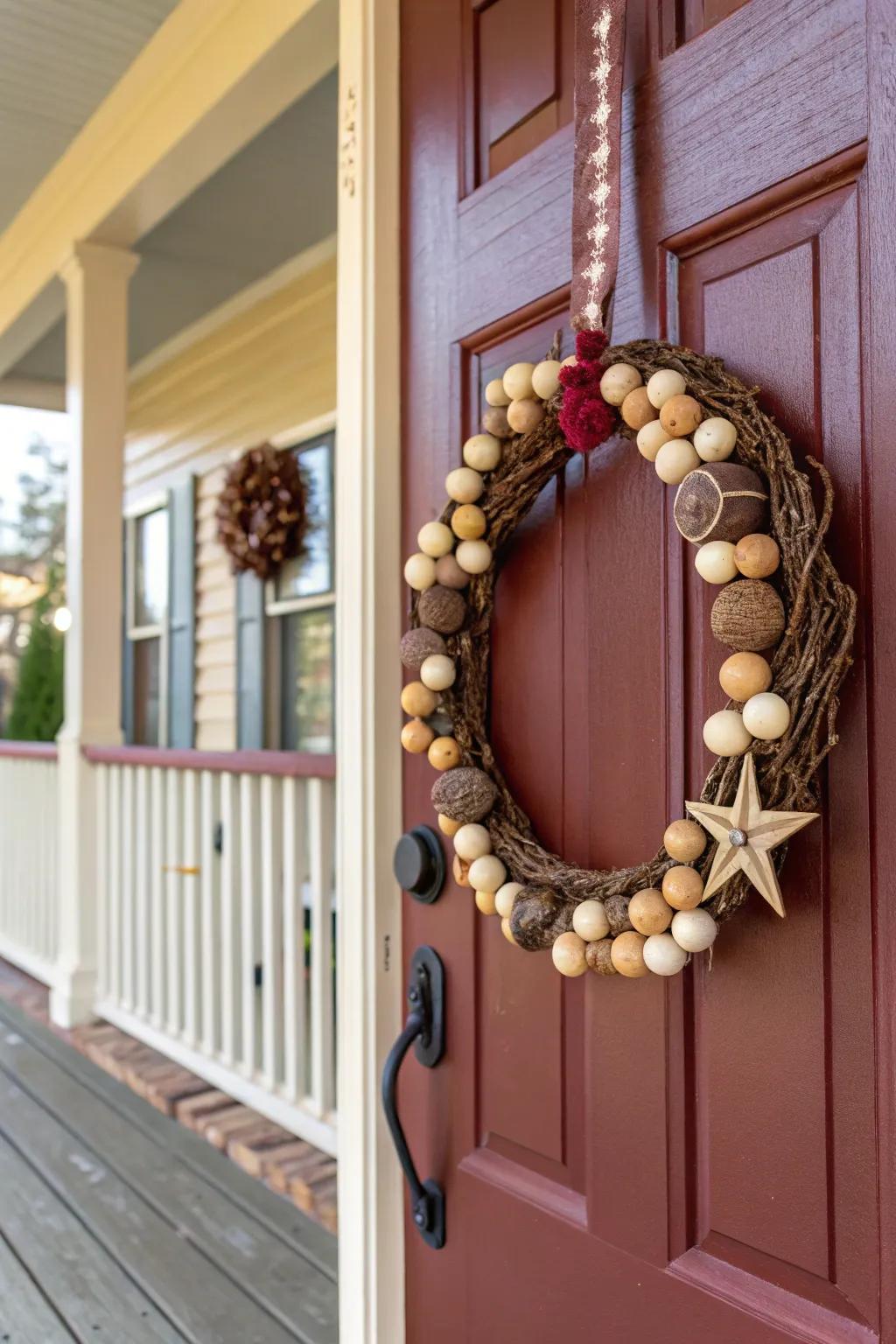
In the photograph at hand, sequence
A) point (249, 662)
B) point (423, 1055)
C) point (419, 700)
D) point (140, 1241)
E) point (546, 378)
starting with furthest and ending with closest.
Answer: point (249, 662), point (140, 1241), point (423, 1055), point (419, 700), point (546, 378)

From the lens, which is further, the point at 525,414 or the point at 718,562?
the point at 525,414

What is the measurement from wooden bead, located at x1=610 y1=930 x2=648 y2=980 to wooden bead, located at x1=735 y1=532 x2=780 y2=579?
0.32 m

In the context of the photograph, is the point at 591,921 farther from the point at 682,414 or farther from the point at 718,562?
the point at 682,414

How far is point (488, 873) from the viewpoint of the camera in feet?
3.51

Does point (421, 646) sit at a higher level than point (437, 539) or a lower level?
lower

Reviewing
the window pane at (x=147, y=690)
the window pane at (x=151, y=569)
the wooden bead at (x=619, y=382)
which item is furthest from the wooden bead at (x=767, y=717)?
the window pane at (x=147, y=690)

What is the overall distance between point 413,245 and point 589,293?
450mm

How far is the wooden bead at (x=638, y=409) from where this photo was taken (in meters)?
0.93

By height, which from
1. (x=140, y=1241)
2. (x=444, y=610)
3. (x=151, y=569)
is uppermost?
(x=151, y=569)

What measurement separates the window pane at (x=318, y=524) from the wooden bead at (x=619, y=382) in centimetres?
347

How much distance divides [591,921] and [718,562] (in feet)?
1.11

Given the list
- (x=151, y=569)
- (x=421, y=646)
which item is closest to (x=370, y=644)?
(x=421, y=646)

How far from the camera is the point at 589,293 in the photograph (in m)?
0.99

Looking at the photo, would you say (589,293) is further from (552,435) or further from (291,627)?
(291,627)
